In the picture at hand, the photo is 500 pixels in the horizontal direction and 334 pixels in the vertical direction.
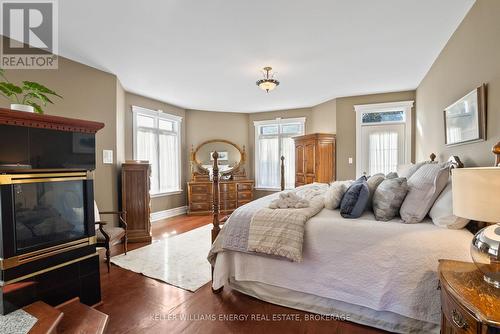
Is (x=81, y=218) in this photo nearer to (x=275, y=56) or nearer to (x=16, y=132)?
(x=16, y=132)

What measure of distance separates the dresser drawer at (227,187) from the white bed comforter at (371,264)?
12.0 feet

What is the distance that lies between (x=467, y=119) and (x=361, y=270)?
5.68 ft

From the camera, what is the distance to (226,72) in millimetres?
3561

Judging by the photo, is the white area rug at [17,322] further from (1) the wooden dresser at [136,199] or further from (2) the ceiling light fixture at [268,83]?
(2) the ceiling light fixture at [268,83]

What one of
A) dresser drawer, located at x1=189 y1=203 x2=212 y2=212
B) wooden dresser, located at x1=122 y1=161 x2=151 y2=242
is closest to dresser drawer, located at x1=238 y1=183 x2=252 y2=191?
dresser drawer, located at x1=189 y1=203 x2=212 y2=212

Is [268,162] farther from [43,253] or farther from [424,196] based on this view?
[43,253]

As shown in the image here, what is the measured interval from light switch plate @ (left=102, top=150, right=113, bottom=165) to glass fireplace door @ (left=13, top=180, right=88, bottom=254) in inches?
65.2

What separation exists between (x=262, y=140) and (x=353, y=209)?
4.60 meters

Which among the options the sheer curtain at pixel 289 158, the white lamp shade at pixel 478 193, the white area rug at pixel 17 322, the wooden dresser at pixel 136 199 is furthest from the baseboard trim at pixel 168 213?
the white lamp shade at pixel 478 193

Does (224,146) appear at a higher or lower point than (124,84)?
lower

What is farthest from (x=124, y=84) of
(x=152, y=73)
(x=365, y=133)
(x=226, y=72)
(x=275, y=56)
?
(x=365, y=133)

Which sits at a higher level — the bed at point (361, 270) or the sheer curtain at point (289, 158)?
the sheer curtain at point (289, 158)

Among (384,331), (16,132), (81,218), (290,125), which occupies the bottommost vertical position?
(384,331)

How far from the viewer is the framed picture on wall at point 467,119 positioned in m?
1.92
